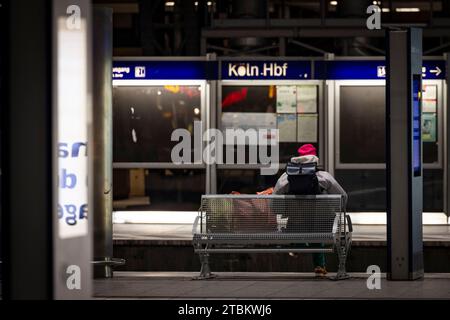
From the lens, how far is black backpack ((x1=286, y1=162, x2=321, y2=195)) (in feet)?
35.7

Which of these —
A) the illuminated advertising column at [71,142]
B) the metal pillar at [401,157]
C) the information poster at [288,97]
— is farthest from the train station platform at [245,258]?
the illuminated advertising column at [71,142]

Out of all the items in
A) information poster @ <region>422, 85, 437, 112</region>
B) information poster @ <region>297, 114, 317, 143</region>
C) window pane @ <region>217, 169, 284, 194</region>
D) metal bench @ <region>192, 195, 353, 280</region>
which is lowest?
metal bench @ <region>192, 195, 353, 280</region>

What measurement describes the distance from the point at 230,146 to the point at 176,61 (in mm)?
1496

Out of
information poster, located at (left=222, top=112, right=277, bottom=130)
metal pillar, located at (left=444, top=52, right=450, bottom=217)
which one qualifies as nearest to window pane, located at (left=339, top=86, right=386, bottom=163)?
metal pillar, located at (left=444, top=52, right=450, bottom=217)

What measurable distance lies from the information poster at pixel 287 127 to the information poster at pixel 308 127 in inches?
3.2

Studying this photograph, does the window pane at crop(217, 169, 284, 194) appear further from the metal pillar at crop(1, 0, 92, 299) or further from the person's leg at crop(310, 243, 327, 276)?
the metal pillar at crop(1, 0, 92, 299)

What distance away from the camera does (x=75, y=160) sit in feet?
13.2

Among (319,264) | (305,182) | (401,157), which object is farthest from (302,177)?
(401,157)

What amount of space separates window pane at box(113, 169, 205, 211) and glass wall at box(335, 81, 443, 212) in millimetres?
2178

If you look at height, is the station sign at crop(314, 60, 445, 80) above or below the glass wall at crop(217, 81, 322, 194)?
above

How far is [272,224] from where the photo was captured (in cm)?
1102

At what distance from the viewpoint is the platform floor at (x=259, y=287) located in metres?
9.48

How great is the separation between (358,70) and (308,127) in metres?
1.14

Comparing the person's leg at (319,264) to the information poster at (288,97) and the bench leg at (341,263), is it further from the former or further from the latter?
the information poster at (288,97)
